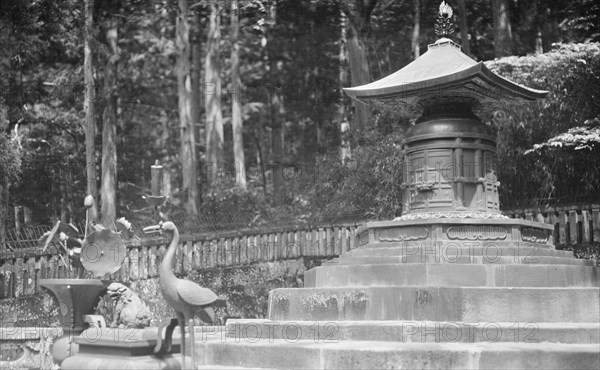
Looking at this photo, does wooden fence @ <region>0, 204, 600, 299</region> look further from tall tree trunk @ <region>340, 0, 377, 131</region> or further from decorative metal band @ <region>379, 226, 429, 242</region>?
decorative metal band @ <region>379, 226, 429, 242</region>

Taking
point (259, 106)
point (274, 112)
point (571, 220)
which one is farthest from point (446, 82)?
point (259, 106)

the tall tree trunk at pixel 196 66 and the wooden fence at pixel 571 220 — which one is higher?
the tall tree trunk at pixel 196 66

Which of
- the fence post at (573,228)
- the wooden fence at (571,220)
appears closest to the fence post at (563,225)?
the wooden fence at (571,220)

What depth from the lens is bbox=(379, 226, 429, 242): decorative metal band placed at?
41.9 ft

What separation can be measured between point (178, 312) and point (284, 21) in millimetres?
26005

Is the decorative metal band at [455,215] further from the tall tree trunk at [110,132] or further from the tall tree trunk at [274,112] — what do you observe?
the tall tree trunk at [274,112]

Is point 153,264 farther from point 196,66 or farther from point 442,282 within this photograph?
point 196,66

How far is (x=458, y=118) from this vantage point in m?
13.6

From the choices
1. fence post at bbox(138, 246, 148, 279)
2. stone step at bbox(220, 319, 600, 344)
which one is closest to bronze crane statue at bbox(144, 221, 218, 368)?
stone step at bbox(220, 319, 600, 344)

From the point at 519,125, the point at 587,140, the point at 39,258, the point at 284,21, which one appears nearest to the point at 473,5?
the point at 284,21

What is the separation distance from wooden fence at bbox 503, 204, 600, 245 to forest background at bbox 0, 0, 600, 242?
1.22 metres

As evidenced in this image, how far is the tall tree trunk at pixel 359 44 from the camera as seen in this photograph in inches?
935

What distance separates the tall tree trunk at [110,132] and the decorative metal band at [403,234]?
10.1 metres

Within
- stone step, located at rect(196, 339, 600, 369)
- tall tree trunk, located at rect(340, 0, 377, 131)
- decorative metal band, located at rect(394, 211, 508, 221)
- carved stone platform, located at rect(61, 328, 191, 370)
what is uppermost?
tall tree trunk, located at rect(340, 0, 377, 131)
